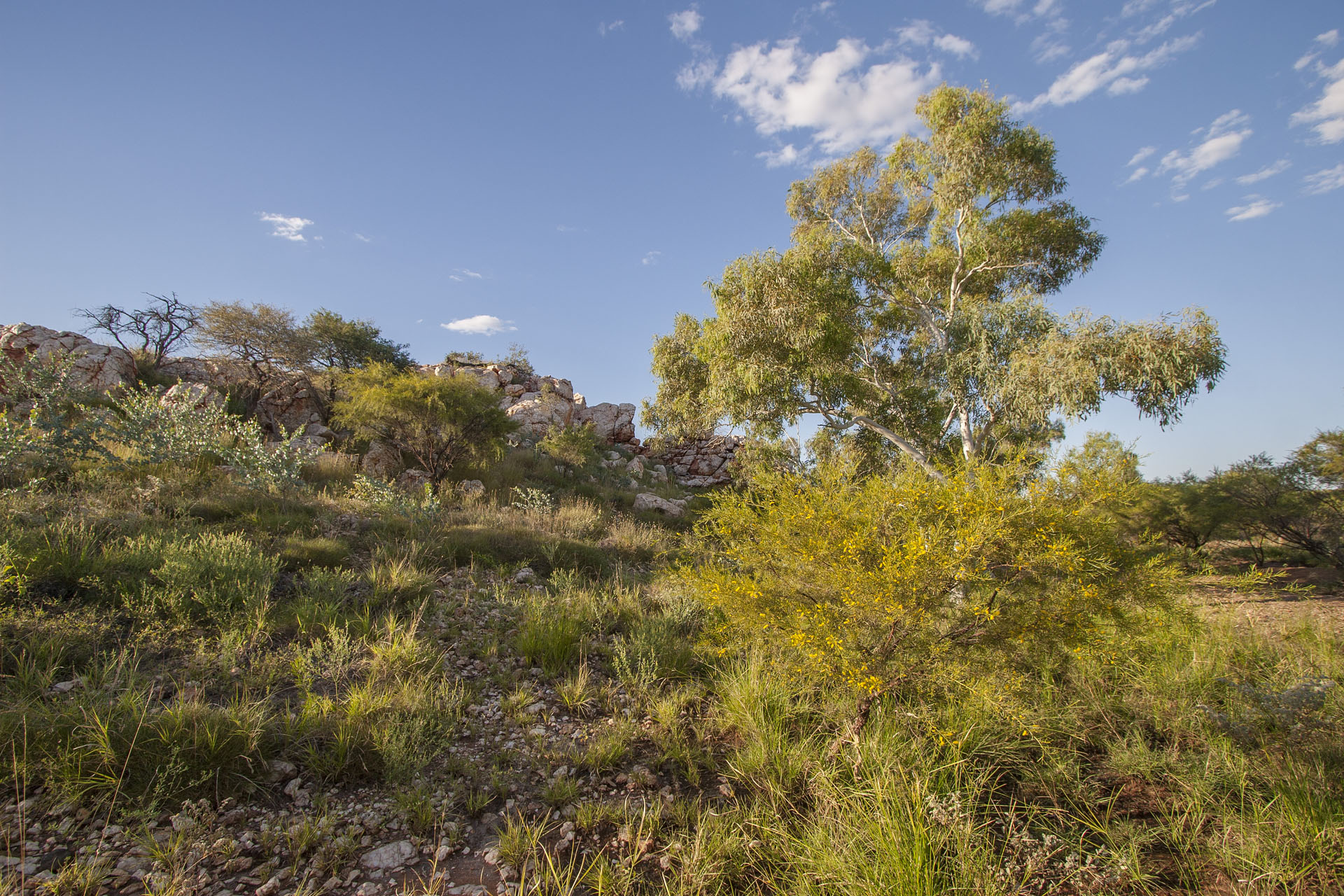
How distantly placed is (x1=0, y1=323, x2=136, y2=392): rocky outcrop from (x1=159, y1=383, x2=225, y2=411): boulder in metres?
1.46

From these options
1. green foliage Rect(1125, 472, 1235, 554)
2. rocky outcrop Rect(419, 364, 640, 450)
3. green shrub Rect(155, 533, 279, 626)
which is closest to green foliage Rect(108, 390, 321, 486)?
green shrub Rect(155, 533, 279, 626)

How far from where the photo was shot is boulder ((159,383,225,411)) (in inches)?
379

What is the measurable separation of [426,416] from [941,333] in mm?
11041

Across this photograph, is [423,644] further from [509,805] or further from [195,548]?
[195,548]

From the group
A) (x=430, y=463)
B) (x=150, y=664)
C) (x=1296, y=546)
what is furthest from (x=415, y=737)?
(x=1296, y=546)

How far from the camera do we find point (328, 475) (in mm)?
10781

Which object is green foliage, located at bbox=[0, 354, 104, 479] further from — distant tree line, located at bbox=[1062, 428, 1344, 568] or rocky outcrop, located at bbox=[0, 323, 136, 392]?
distant tree line, located at bbox=[1062, 428, 1344, 568]

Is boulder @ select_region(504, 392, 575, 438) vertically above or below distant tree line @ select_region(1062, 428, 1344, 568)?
above

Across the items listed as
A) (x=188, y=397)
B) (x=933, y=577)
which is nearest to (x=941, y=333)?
(x=933, y=577)

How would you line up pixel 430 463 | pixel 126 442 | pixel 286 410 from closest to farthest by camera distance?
pixel 126 442 < pixel 430 463 < pixel 286 410

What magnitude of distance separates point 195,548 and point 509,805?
178 inches

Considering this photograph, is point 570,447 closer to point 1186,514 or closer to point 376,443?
point 376,443

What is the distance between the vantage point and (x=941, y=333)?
880 centimetres

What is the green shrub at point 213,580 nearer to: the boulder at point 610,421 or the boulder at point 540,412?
the boulder at point 540,412
